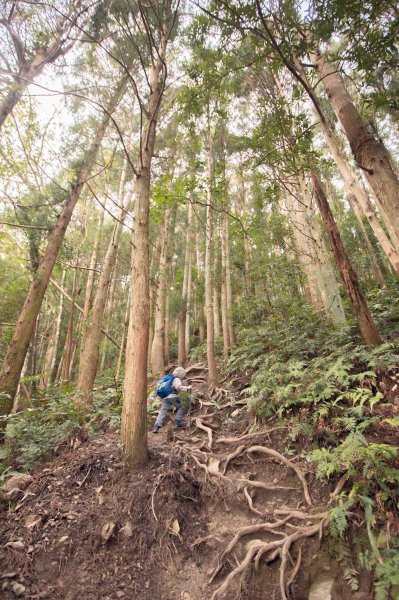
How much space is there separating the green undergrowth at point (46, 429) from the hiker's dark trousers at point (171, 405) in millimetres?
898

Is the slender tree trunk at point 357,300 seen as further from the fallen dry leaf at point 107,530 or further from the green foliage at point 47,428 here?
the green foliage at point 47,428

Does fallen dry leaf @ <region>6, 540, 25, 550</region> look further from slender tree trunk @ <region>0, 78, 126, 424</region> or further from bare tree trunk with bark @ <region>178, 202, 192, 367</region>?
bare tree trunk with bark @ <region>178, 202, 192, 367</region>

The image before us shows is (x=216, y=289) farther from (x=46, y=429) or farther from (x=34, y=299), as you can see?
(x=46, y=429)

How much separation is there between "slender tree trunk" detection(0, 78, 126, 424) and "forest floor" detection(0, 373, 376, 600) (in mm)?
1917

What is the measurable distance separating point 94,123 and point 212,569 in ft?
34.4

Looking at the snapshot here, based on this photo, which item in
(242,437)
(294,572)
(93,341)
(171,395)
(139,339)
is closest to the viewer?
(294,572)

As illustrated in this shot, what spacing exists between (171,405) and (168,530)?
3.22 m

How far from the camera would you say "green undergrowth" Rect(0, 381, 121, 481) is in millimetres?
3938

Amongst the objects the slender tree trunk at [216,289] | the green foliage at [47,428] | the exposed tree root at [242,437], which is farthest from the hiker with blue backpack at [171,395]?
the slender tree trunk at [216,289]

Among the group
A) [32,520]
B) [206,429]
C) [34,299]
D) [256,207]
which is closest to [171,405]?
[206,429]

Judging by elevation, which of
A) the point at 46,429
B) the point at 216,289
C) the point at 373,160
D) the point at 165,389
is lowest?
the point at 46,429

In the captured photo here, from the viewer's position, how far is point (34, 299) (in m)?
5.67

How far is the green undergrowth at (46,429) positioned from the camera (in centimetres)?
394

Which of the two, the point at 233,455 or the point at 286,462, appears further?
the point at 233,455
